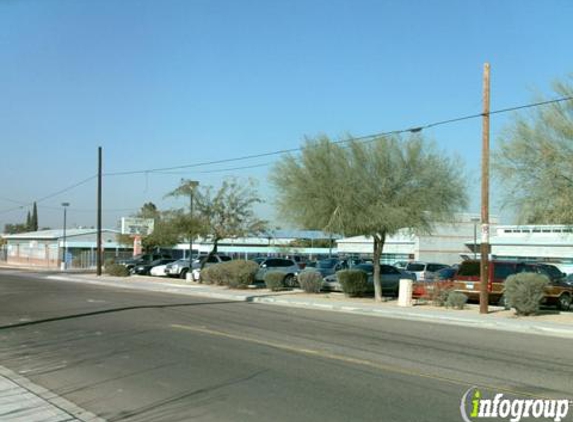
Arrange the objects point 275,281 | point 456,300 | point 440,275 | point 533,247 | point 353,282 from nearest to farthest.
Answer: point 456,300
point 440,275
point 353,282
point 275,281
point 533,247

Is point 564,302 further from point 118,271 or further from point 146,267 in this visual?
point 146,267

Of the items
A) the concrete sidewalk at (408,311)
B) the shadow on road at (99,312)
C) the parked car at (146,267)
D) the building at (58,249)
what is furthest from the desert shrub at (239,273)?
the building at (58,249)

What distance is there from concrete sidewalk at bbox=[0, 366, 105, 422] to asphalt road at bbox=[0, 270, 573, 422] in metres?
0.24

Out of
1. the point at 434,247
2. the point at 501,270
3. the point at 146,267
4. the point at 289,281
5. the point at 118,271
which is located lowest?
the point at 118,271

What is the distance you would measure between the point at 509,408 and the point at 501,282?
17.8 metres

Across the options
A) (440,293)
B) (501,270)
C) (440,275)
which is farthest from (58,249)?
(501,270)

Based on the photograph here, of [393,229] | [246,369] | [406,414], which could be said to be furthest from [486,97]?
[406,414]

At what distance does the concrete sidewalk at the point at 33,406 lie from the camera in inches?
290

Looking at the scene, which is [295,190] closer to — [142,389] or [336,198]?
[336,198]

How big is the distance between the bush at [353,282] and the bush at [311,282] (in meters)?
1.55

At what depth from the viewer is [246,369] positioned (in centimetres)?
1072

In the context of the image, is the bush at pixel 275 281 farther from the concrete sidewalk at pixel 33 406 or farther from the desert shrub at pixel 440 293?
the concrete sidewalk at pixel 33 406

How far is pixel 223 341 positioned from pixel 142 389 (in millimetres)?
4932

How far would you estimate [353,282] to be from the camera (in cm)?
2956
